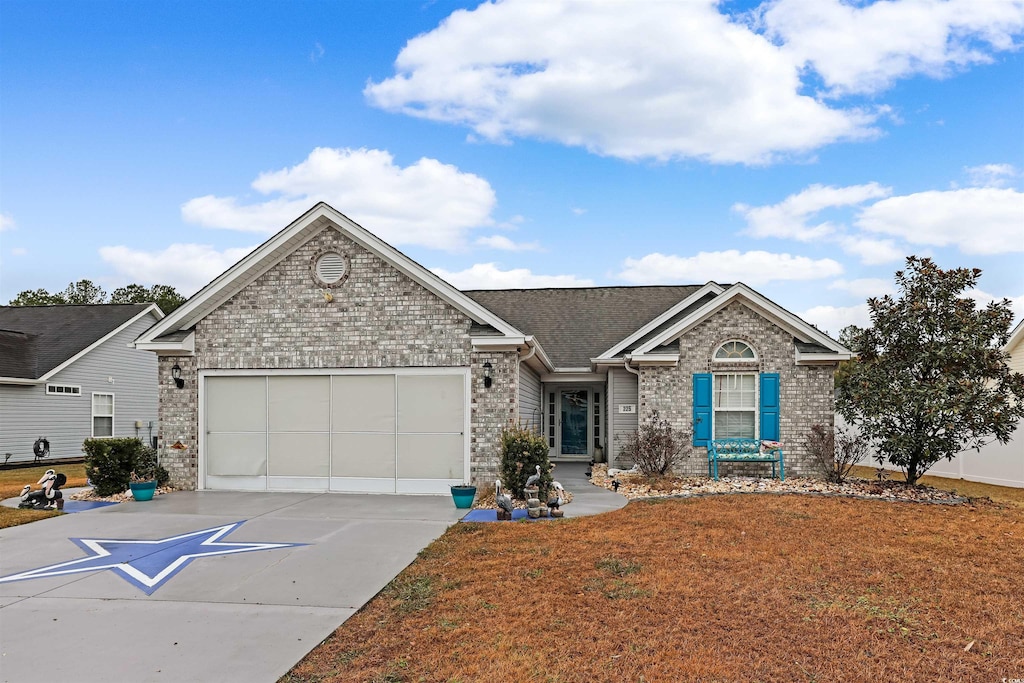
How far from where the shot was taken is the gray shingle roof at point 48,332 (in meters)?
21.5

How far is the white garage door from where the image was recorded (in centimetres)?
1266

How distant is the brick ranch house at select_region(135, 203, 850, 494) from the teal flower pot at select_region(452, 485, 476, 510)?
1.31 meters

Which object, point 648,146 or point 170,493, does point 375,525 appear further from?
point 648,146

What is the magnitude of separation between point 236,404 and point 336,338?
258 cm

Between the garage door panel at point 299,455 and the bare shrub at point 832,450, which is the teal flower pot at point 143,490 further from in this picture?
the bare shrub at point 832,450

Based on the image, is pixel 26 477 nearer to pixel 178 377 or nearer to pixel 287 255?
pixel 178 377

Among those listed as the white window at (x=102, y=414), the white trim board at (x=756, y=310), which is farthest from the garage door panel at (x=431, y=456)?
the white window at (x=102, y=414)

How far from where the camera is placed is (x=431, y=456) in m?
12.7

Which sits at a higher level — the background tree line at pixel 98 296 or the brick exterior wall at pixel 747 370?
the background tree line at pixel 98 296

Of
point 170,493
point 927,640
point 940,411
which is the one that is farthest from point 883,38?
point 170,493

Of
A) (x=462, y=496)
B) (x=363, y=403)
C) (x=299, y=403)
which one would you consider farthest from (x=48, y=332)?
(x=462, y=496)

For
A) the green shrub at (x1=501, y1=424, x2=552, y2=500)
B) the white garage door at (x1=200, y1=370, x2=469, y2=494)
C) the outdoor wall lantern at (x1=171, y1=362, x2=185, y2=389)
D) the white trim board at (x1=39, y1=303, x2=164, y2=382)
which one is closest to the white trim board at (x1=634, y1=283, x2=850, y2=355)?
the green shrub at (x1=501, y1=424, x2=552, y2=500)

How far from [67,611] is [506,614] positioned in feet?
13.3

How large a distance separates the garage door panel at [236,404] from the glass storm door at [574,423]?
9.92 metres
